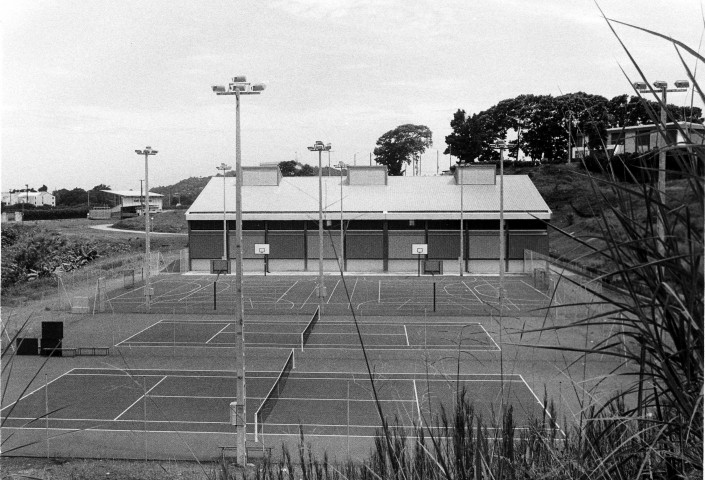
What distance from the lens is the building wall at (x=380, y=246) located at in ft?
165

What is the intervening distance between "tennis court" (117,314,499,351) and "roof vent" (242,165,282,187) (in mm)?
27909

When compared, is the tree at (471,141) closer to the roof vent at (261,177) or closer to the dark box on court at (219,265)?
the roof vent at (261,177)

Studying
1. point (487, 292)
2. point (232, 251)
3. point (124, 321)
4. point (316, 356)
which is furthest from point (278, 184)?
point (316, 356)

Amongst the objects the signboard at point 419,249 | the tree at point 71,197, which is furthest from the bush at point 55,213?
the signboard at point 419,249

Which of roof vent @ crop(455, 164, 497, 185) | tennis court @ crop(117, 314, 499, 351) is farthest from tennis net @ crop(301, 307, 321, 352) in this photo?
roof vent @ crop(455, 164, 497, 185)

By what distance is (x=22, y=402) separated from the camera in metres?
18.6

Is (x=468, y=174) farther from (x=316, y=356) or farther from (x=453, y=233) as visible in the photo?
(x=316, y=356)

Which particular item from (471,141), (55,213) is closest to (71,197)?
(55,213)

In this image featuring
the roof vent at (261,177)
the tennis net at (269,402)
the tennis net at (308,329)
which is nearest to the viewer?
the tennis net at (269,402)

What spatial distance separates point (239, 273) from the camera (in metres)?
15.2

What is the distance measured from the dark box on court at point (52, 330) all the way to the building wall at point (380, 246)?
91.9ft

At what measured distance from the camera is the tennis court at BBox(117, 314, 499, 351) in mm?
25250

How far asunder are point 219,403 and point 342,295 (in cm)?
2052

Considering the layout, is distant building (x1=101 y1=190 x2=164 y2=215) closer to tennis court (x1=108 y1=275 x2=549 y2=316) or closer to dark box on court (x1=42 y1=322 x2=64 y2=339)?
tennis court (x1=108 y1=275 x2=549 y2=316)
